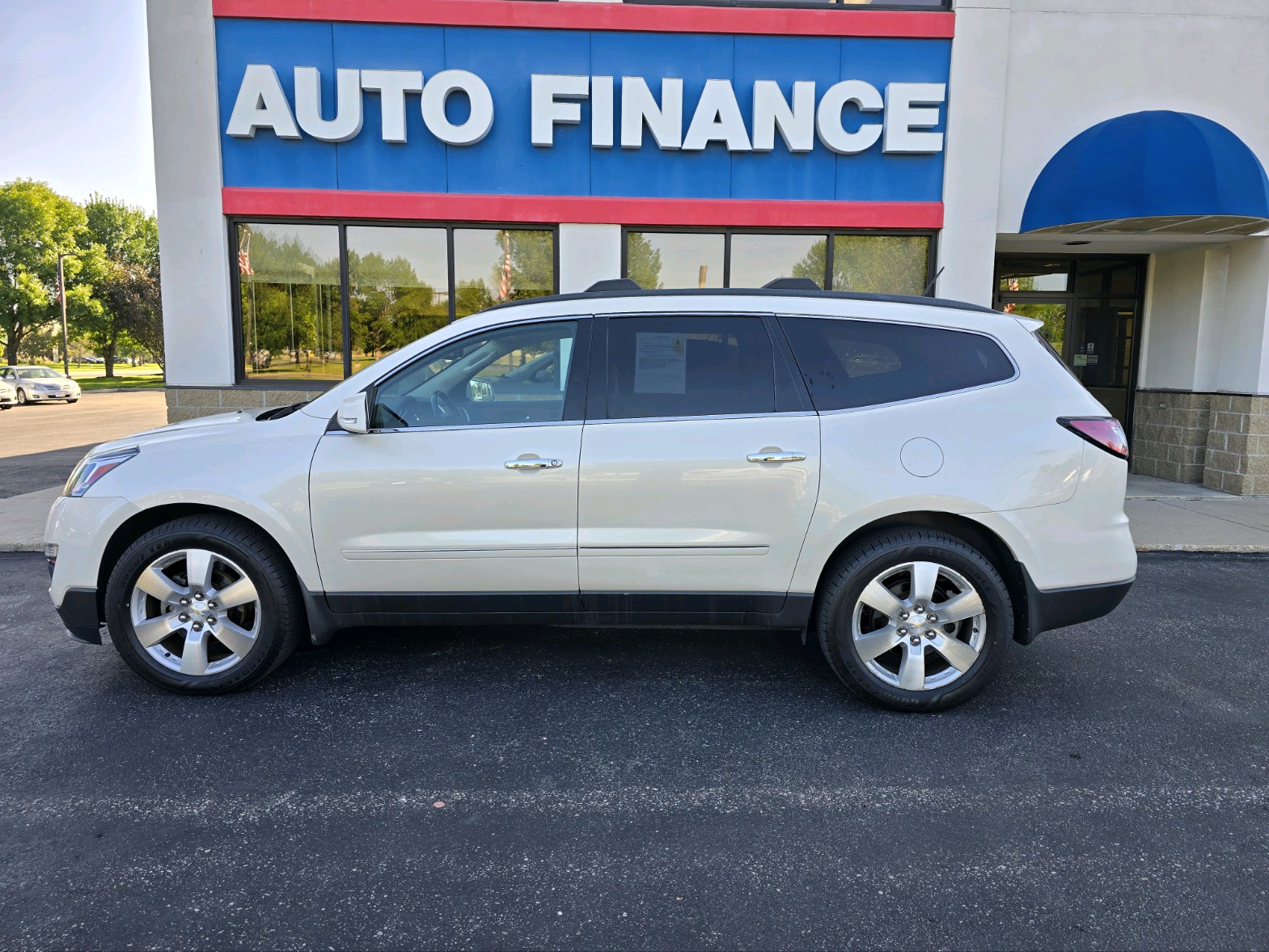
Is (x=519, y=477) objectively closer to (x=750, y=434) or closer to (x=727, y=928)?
(x=750, y=434)

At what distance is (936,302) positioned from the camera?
4023 millimetres

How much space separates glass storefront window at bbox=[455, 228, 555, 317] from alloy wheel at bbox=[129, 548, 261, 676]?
6038mm

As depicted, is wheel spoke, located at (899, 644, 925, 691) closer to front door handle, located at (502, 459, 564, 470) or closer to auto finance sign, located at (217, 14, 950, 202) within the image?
front door handle, located at (502, 459, 564, 470)

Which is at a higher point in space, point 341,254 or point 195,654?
point 341,254

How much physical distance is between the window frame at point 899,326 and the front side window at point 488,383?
1065 millimetres

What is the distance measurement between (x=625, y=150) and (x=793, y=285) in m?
5.62

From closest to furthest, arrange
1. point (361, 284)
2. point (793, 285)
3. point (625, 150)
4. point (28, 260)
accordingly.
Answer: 1. point (793, 285)
2. point (625, 150)
3. point (361, 284)
4. point (28, 260)

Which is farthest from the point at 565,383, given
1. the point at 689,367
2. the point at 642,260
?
the point at 642,260

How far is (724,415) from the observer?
12.6 feet

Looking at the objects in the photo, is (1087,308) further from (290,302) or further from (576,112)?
(290,302)

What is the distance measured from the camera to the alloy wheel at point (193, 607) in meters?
3.88

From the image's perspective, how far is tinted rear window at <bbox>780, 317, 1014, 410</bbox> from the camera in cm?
387

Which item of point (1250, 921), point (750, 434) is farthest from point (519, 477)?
point (1250, 921)

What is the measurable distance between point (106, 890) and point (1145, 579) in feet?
21.9
